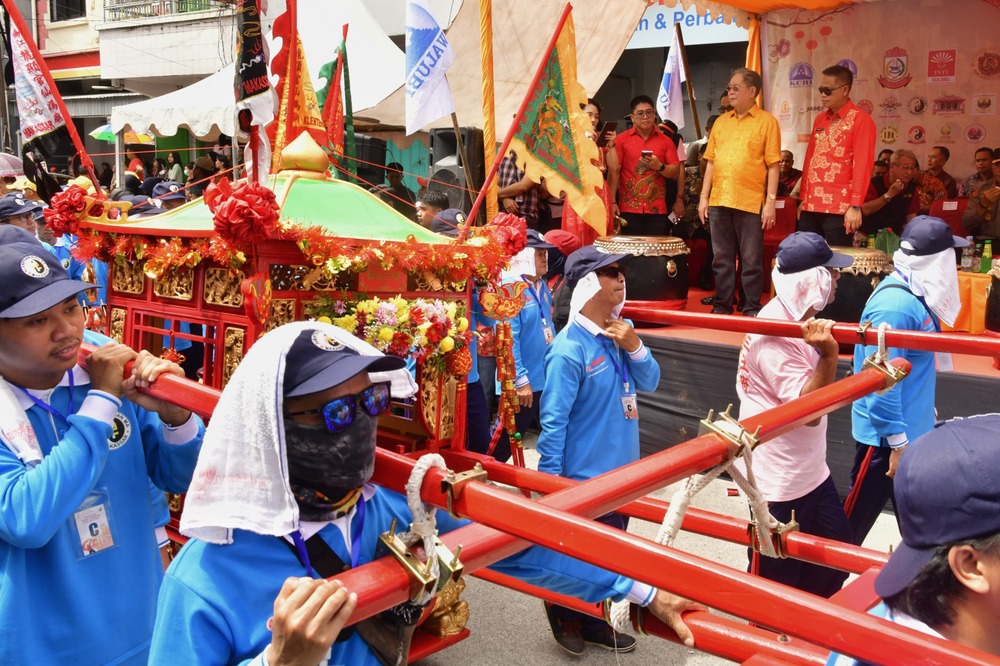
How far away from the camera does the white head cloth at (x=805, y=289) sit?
3805 millimetres

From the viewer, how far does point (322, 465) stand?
1590mm

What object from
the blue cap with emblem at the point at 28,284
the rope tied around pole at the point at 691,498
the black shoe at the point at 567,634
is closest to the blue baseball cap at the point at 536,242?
the black shoe at the point at 567,634

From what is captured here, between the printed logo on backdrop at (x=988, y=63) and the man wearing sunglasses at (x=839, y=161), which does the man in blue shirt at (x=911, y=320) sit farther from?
the printed logo on backdrop at (x=988, y=63)

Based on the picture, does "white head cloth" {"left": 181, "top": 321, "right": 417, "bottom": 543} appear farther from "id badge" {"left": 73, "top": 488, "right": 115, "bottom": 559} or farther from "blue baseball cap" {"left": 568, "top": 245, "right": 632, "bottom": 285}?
"blue baseball cap" {"left": 568, "top": 245, "right": 632, "bottom": 285}

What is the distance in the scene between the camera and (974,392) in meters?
5.37

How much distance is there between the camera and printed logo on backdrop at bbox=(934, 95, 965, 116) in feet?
29.2

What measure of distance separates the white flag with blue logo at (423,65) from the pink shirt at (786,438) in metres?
2.85

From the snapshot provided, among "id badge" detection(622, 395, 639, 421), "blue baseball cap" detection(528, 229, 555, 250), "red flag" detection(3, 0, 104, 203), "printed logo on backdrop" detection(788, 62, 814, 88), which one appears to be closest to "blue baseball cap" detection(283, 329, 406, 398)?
"id badge" detection(622, 395, 639, 421)

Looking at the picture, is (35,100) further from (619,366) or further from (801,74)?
(801,74)

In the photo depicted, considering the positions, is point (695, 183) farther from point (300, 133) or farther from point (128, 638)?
point (128, 638)

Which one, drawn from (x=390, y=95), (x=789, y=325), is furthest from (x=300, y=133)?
(x=390, y=95)

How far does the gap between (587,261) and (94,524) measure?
2.31 m

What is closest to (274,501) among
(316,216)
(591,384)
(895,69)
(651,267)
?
(316,216)

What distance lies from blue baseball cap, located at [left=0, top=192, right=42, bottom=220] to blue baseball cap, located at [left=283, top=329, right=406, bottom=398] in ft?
16.7
